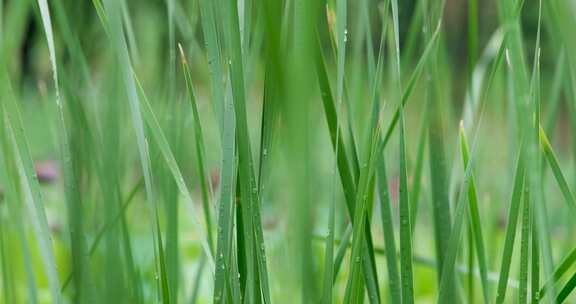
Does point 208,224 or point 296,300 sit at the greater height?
point 208,224

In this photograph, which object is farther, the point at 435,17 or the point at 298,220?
the point at 435,17

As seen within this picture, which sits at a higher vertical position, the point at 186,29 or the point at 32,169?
the point at 186,29

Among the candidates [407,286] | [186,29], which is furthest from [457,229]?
[186,29]

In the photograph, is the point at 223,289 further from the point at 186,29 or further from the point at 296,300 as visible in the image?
the point at 186,29

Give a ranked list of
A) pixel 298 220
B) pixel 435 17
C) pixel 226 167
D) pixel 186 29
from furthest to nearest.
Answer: pixel 186 29, pixel 435 17, pixel 226 167, pixel 298 220

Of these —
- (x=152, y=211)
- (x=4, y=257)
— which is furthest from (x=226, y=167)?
(x=4, y=257)

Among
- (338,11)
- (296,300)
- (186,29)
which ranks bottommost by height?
(296,300)

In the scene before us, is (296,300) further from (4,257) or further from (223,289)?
(4,257)

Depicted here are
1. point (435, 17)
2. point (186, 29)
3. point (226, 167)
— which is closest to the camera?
point (226, 167)

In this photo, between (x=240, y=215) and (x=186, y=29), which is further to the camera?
(x=186, y=29)
